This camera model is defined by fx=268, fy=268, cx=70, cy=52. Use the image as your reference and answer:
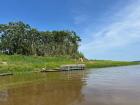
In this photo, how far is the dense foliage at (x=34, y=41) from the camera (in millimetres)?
78750

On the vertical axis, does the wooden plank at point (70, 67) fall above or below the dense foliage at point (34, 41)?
below

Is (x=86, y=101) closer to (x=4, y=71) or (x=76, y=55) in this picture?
(x=4, y=71)

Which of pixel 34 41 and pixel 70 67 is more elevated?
pixel 34 41

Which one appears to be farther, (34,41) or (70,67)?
(34,41)

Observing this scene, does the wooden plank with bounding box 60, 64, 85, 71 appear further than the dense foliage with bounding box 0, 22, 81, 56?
No

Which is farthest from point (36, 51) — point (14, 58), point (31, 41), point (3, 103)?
point (3, 103)

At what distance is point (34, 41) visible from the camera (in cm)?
8544

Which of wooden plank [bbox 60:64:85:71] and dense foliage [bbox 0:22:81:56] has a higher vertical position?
dense foliage [bbox 0:22:81:56]

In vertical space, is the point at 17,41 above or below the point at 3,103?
above

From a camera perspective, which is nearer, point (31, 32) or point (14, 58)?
point (14, 58)

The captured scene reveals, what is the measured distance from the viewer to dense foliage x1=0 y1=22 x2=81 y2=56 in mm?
78750

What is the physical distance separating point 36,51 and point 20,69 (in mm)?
42196

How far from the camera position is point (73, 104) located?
13.0m

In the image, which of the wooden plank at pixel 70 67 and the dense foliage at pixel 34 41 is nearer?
the wooden plank at pixel 70 67
